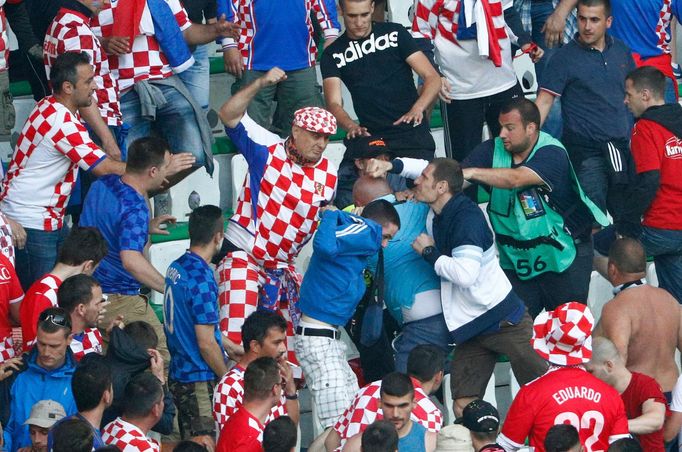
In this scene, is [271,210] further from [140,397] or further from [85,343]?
[140,397]

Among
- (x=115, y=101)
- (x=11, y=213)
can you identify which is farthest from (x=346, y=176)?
(x=11, y=213)

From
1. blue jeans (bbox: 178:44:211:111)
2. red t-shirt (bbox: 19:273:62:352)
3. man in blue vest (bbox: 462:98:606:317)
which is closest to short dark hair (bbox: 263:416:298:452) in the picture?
red t-shirt (bbox: 19:273:62:352)

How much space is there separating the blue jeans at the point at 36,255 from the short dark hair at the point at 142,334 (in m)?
1.12

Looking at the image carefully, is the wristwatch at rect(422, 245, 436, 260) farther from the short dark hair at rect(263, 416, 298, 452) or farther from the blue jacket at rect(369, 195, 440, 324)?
the short dark hair at rect(263, 416, 298, 452)

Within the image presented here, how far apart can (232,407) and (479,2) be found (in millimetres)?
3837

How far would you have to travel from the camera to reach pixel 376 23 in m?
10.2

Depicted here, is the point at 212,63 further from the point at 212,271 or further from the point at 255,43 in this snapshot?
the point at 212,271

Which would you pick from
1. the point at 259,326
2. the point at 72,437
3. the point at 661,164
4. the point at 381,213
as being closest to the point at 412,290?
the point at 381,213

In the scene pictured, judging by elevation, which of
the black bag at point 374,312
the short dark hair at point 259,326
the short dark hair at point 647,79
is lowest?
the black bag at point 374,312

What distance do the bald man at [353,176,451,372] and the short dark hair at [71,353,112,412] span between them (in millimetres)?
2279

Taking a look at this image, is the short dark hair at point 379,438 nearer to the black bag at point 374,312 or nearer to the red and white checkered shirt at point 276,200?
the black bag at point 374,312

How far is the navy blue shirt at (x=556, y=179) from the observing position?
930 centimetres

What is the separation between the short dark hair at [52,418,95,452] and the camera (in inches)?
270

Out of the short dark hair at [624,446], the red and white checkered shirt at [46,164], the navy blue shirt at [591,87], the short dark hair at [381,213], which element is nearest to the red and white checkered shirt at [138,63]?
the red and white checkered shirt at [46,164]
